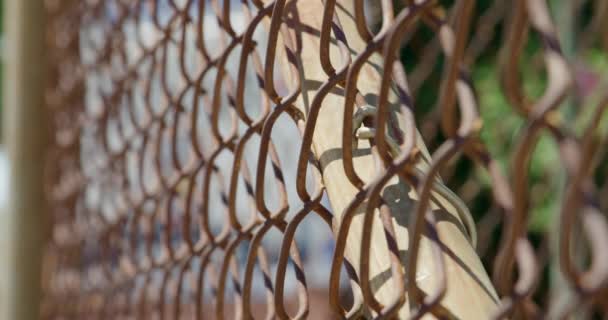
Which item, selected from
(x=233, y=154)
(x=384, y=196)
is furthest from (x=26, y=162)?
(x=384, y=196)

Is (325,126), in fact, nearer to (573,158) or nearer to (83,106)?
(573,158)

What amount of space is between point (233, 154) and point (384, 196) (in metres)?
0.31

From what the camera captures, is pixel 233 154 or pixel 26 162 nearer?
pixel 233 154

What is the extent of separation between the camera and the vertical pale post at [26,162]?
233 cm

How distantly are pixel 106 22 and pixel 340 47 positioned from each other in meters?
1.18

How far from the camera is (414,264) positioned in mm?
578

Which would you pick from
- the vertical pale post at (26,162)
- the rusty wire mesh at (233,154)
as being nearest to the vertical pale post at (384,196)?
the rusty wire mesh at (233,154)

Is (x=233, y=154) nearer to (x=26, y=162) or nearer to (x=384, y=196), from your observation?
(x=384, y=196)

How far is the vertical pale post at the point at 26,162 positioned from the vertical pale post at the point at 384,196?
5.31 feet

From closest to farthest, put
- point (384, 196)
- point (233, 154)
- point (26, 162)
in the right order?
point (384, 196) → point (233, 154) → point (26, 162)

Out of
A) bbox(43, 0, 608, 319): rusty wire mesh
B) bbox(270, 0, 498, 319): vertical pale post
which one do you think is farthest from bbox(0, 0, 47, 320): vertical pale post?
bbox(270, 0, 498, 319): vertical pale post

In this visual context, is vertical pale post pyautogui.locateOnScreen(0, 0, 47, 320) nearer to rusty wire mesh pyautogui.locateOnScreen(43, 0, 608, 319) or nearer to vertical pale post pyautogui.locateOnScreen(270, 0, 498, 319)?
rusty wire mesh pyautogui.locateOnScreen(43, 0, 608, 319)

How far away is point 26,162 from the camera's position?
2.36 m

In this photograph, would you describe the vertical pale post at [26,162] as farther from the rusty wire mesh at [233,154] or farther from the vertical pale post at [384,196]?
the vertical pale post at [384,196]
